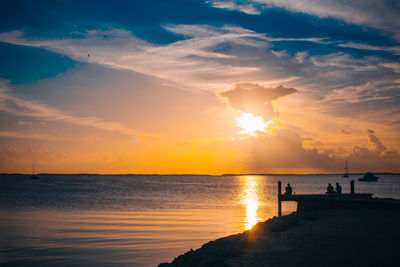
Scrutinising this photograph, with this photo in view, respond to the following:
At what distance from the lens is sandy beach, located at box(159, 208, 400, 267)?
1202 centimetres

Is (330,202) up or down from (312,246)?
up

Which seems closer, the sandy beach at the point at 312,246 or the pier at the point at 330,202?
the sandy beach at the point at 312,246

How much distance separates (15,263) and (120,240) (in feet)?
22.7

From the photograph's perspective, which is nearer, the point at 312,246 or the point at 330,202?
the point at 312,246

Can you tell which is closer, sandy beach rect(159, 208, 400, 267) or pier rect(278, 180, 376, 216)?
sandy beach rect(159, 208, 400, 267)

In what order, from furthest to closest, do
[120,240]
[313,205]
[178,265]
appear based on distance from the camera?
[313,205]
[120,240]
[178,265]

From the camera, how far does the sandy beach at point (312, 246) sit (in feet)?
39.4

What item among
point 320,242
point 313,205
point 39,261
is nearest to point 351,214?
point 313,205

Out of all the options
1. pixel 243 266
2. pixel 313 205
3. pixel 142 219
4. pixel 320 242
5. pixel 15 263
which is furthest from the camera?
pixel 142 219

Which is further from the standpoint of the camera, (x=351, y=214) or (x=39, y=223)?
(x=39, y=223)

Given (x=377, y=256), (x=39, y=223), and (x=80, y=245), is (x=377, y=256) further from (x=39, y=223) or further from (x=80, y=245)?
(x=39, y=223)

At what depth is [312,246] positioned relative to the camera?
14.3 meters

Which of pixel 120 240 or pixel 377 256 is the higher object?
pixel 377 256

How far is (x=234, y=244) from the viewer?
51.1ft
